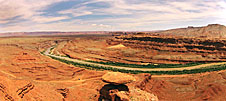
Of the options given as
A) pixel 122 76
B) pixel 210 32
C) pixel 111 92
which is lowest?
pixel 111 92

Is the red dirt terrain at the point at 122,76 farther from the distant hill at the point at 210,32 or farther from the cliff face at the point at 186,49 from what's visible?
the distant hill at the point at 210,32

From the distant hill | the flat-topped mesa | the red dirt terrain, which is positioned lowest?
the red dirt terrain

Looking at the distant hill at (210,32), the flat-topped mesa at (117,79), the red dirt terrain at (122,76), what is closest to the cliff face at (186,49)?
the red dirt terrain at (122,76)

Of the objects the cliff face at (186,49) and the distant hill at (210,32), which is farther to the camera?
the distant hill at (210,32)

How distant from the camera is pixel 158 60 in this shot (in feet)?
179

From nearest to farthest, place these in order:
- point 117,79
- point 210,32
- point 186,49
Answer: point 117,79 < point 186,49 < point 210,32

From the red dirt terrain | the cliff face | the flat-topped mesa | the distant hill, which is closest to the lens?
the red dirt terrain

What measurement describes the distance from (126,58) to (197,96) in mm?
36432

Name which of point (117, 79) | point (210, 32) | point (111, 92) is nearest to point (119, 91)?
point (111, 92)

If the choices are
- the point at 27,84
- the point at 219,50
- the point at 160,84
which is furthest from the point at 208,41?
the point at 27,84

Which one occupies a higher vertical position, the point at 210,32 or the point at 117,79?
the point at 210,32

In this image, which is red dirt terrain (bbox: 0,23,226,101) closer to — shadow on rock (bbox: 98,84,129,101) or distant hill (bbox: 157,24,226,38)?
shadow on rock (bbox: 98,84,129,101)

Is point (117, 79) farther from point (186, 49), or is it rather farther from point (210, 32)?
point (210, 32)

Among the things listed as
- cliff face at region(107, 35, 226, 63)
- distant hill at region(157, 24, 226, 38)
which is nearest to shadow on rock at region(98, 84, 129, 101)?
cliff face at region(107, 35, 226, 63)
